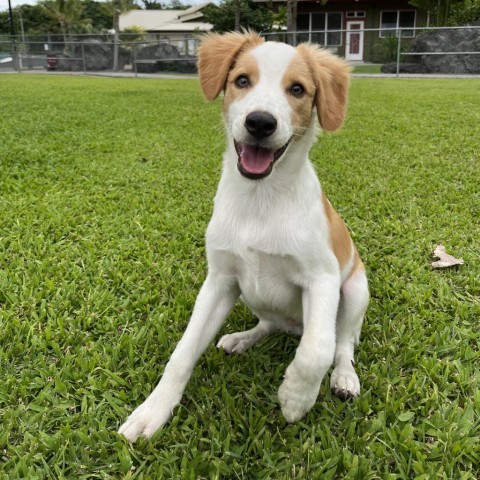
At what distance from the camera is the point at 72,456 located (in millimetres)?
1953

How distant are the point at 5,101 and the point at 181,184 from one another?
27.6 ft

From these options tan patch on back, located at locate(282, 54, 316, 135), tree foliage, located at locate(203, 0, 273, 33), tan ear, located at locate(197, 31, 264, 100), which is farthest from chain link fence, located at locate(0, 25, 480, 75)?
tan patch on back, located at locate(282, 54, 316, 135)

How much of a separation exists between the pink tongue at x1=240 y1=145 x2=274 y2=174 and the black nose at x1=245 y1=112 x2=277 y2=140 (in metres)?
0.11

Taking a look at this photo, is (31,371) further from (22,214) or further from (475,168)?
(475,168)

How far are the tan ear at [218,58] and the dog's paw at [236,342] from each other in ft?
4.13

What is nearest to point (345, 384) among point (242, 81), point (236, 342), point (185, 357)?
point (236, 342)

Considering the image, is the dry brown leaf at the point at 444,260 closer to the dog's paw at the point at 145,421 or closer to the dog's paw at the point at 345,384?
the dog's paw at the point at 345,384

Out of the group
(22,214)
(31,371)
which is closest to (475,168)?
(22,214)

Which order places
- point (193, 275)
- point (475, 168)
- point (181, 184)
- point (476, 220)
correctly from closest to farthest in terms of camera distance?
point (193, 275), point (476, 220), point (181, 184), point (475, 168)

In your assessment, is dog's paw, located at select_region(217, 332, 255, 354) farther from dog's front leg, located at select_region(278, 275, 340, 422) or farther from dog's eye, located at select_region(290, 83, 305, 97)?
dog's eye, located at select_region(290, 83, 305, 97)

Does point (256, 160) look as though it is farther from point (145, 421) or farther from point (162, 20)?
point (162, 20)

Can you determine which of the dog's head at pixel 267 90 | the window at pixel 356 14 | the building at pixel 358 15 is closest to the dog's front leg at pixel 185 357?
the dog's head at pixel 267 90

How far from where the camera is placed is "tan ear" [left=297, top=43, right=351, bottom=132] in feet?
8.44

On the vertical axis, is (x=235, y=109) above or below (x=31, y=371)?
above
